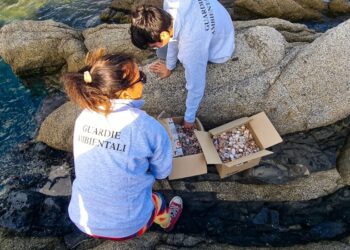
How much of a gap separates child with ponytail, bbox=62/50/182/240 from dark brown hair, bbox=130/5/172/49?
0.78m

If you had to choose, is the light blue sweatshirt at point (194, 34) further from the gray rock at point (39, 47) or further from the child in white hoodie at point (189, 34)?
the gray rock at point (39, 47)

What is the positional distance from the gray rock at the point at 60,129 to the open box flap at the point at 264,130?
8.82ft

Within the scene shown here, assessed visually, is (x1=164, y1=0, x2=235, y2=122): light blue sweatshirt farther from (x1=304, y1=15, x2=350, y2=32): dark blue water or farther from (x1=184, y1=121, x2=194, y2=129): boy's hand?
(x1=304, y1=15, x2=350, y2=32): dark blue water

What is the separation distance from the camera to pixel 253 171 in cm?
488

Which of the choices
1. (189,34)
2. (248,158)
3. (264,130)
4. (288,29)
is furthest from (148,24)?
(288,29)

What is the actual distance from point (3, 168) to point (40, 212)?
131 cm

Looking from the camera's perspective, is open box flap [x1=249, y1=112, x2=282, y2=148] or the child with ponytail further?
open box flap [x1=249, y1=112, x2=282, y2=148]

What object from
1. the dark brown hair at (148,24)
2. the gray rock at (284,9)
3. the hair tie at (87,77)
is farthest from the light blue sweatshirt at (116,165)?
the gray rock at (284,9)

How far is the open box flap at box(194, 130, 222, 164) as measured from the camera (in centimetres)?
443

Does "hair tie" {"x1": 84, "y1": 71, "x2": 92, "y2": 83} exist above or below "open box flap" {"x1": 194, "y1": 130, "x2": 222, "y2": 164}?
above

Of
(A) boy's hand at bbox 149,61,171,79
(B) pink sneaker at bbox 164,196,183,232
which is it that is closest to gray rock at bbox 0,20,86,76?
(A) boy's hand at bbox 149,61,171,79

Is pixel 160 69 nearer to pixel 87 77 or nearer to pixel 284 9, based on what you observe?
pixel 87 77

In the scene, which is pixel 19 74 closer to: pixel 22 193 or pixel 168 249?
pixel 22 193

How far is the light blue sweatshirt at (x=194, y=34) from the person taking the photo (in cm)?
402
